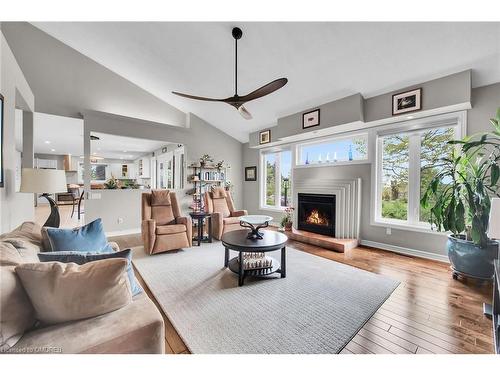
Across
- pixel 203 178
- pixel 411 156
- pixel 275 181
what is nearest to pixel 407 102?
Answer: pixel 411 156

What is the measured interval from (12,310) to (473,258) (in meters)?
3.85

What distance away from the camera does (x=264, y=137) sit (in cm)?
552

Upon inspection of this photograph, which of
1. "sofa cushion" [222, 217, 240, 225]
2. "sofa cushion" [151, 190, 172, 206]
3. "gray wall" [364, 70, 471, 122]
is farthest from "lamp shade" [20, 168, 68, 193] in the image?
"gray wall" [364, 70, 471, 122]

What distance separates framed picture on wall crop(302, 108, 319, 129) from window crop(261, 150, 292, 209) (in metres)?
1.29

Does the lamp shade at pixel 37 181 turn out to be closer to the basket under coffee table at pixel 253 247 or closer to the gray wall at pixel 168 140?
the basket under coffee table at pixel 253 247

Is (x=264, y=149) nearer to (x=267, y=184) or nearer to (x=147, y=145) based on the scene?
(x=267, y=184)

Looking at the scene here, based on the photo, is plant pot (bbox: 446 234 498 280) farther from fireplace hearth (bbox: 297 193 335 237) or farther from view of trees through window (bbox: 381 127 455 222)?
fireplace hearth (bbox: 297 193 335 237)

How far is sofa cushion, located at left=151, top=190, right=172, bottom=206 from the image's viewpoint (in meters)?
3.93

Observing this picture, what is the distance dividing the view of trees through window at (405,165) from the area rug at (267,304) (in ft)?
5.07

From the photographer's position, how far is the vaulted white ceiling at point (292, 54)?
2488mm

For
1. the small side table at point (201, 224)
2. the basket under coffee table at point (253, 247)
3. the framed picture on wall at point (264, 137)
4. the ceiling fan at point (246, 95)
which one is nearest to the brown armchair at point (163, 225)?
the small side table at point (201, 224)

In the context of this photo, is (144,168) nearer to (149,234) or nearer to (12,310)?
(149,234)

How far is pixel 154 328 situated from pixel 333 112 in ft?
12.8
